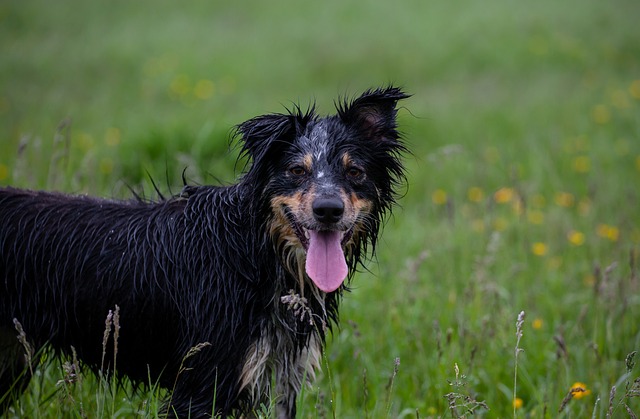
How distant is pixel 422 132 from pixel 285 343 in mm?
5805

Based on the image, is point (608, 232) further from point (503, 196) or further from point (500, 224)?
point (503, 196)

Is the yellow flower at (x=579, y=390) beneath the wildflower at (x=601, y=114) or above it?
beneath

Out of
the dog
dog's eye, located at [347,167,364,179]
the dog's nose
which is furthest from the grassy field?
dog's eye, located at [347,167,364,179]

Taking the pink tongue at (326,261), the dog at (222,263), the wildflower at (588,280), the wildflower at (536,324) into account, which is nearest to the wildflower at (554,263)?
the wildflower at (588,280)

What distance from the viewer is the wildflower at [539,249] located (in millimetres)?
5512

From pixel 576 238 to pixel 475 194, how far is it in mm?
1181

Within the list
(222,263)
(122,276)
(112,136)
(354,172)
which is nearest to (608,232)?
(354,172)

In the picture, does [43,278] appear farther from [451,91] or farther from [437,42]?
[437,42]

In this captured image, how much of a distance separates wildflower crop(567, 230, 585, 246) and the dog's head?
2.98 metres

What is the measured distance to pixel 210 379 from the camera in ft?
9.65

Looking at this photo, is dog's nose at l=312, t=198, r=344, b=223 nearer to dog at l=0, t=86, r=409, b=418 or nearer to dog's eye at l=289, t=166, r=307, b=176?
dog at l=0, t=86, r=409, b=418

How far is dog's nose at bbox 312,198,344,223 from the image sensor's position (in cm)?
284

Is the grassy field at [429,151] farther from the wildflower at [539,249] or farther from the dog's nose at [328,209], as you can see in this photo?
the dog's nose at [328,209]

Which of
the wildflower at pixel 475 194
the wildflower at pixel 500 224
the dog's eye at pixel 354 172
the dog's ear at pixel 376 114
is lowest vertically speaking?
the wildflower at pixel 500 224
